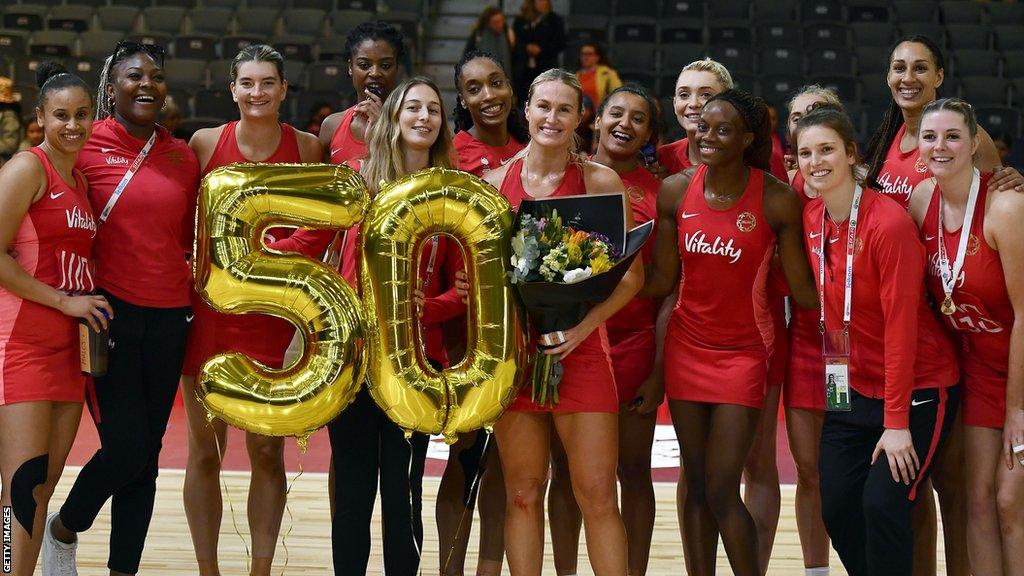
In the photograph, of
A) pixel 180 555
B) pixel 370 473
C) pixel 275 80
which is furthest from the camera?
pixel 180 555

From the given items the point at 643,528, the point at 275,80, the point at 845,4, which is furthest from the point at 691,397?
the point at 845,4

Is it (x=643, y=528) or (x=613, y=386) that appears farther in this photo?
(x=643, y=528)

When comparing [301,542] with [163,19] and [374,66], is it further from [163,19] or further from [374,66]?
[163,19]

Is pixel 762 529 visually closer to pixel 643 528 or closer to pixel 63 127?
pixel 643 528

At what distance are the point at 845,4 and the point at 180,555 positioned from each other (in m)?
8.70

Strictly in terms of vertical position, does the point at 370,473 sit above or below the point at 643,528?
above

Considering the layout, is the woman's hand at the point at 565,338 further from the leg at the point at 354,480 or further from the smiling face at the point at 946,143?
the smiling face at the point at 946,143

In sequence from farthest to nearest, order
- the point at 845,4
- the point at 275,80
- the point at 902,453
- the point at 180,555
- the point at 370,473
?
the point at 845,4 < the point at 180,555 < the point at 275,80 < the point at 370,473 < the point at 902,453

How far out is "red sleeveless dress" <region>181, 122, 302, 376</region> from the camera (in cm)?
Result: 381

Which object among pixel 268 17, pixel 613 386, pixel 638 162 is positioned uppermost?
pixel 268 17

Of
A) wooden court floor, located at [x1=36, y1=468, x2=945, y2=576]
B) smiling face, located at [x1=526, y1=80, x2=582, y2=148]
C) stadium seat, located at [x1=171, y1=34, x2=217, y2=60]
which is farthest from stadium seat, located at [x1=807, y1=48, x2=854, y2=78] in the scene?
smiling face, located at [x1=526, y1=80, x2=582, y2=148]

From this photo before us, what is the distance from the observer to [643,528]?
3875mm

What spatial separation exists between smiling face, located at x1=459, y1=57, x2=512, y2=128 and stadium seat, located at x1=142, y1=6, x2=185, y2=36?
7910 millimetres

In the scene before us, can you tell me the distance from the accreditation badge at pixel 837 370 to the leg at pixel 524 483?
31.5 inches
